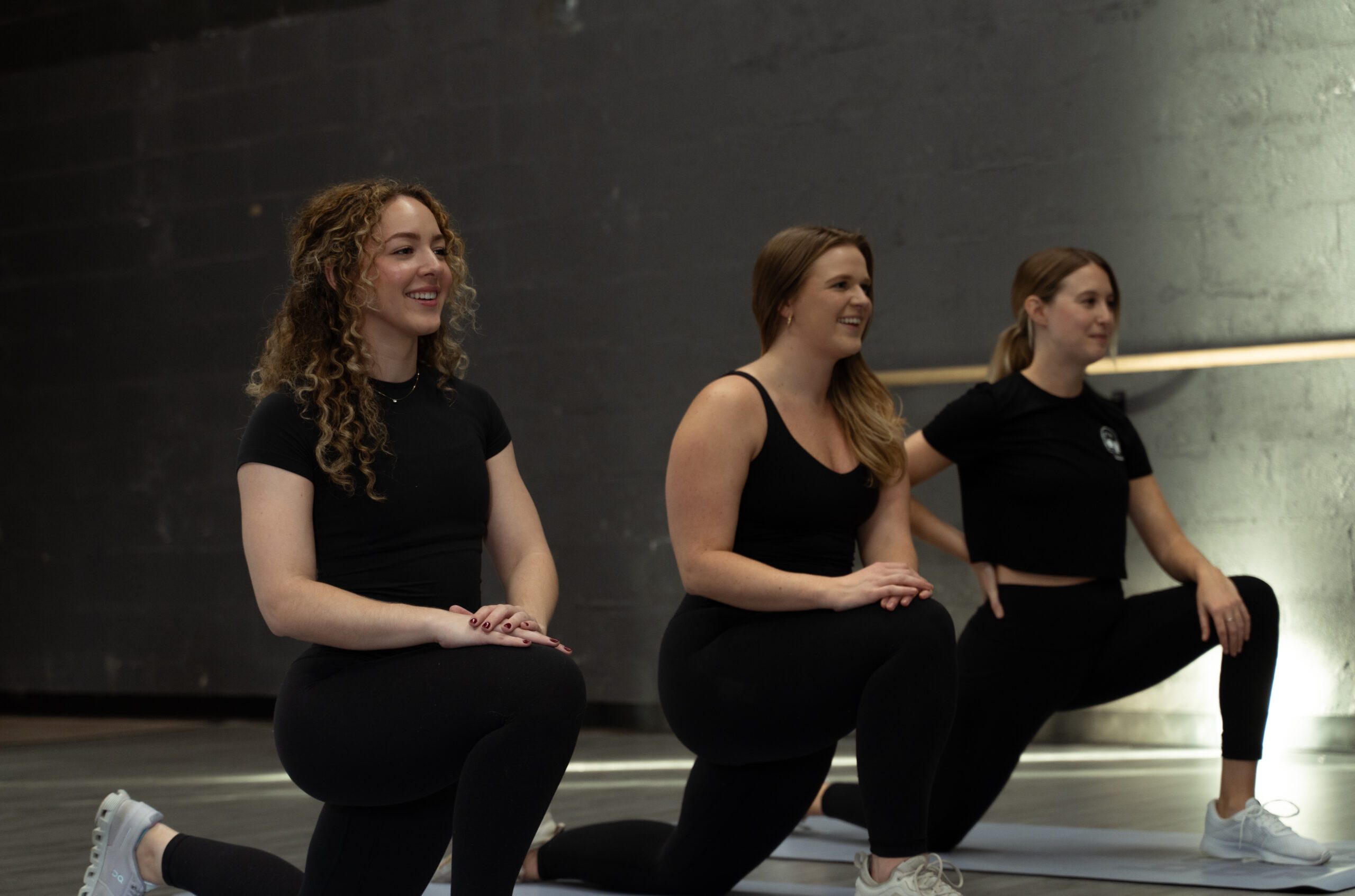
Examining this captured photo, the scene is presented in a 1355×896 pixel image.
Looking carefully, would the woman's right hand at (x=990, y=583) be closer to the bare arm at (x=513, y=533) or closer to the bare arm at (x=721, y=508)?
the bare arm at (x=721, y=508)

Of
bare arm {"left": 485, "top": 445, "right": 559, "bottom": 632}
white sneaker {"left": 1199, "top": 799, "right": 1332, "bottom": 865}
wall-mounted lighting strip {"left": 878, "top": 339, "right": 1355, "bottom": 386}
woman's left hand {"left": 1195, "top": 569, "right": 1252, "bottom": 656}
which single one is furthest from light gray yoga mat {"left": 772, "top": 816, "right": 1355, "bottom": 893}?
wall-mounted lighting strip {"left": 878, "top": 339, "right": 1355, "bottom": 386}

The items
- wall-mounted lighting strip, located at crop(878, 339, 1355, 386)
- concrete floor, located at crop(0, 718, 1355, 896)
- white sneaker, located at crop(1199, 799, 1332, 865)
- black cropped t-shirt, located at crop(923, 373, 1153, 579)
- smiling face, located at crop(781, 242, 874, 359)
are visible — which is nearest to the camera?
smiling face, located at crop(781, 242, 874, 359)

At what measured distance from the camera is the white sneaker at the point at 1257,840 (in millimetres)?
2477

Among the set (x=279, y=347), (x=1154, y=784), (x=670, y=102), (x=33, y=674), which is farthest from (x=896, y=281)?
(x=33, y=674)

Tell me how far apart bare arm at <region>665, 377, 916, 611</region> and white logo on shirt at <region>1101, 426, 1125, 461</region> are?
2.62ft

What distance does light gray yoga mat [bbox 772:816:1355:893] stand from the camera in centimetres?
238

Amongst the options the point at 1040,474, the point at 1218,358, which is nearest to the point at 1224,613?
the point at 1040,474

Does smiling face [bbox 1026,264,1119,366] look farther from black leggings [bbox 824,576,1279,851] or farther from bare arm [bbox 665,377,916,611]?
bare arm [bbox 665,377,916,611]

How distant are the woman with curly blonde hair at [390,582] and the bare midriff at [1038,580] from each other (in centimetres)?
107

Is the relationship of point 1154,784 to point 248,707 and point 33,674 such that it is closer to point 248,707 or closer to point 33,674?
point 248,707

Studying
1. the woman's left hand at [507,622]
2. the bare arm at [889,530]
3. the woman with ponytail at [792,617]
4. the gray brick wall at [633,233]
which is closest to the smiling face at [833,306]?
the woman with ponytail at [792,617]

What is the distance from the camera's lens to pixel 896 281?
15.3 ft

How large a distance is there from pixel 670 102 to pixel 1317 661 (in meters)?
2.57

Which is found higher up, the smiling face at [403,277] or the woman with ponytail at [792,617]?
the smiling face at [403,277]
